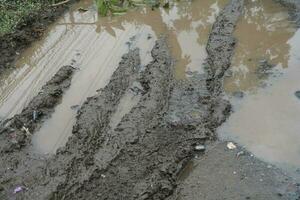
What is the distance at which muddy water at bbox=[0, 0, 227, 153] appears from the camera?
7.31 metres

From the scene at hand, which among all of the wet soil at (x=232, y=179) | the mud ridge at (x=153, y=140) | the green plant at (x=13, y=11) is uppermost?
the green plant at (x=13, y=11)

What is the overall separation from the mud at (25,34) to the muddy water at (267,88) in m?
4.09

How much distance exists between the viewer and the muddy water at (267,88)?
21.3ft

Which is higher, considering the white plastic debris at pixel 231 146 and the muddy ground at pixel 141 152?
the muddy ground at pixel 141 152

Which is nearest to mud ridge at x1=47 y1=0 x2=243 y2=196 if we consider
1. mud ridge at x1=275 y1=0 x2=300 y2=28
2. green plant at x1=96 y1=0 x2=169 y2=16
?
mud ridge at x1=275 y1=0 x2=300 y2=28

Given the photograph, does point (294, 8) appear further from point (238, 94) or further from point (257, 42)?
point (238, 94)

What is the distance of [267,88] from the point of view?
25.2ft

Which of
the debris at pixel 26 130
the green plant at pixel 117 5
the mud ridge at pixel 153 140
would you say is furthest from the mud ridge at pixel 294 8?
the debris at pixel 26 130

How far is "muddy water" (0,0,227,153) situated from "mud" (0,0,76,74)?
15 centimetres

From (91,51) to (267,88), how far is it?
347 centimetres

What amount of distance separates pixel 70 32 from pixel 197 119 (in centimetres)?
414

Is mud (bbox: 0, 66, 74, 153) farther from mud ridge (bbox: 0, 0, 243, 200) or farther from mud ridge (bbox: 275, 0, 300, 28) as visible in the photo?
mud ridge (bbox: 275, 0, 300, 28)

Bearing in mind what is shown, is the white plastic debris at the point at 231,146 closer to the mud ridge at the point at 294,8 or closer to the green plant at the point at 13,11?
the mud ridge at the point at 294,8

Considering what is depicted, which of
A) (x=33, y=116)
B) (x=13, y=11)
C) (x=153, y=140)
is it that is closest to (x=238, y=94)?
(x=153, y=140)
